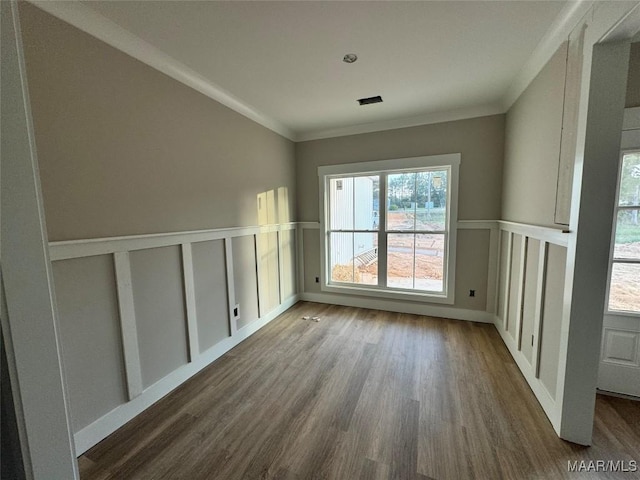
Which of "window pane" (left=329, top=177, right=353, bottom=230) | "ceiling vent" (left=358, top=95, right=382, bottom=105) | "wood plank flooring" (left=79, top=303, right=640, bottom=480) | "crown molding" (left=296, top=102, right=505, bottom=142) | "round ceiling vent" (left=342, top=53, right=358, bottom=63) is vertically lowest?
"wood plank flooring" (left=79, top=303, right=640, bottom=480)

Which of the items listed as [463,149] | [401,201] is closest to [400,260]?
[401,201]

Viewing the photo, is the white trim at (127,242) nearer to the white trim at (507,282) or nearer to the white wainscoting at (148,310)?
the white wainscoting at (148,310)

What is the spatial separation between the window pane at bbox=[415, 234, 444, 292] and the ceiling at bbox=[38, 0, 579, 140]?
1618 millimetres

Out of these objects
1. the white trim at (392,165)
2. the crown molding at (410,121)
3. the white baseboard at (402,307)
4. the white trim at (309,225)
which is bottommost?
the white baseboard at (402,307)

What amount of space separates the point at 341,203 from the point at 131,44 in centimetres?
274

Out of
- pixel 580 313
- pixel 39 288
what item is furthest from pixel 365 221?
pixel 39 288

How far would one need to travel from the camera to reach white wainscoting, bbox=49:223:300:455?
4.88ft

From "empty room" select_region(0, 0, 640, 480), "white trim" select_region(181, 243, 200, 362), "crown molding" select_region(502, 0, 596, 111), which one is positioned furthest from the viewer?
"white trim" select_region(181, 243, 200, 362)

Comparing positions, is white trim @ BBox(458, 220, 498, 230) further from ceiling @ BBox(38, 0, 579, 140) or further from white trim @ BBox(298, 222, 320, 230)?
white trim @ BBox(298, 222, 320, 230)

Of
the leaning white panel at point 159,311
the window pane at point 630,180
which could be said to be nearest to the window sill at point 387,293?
the window pane at point 630,180

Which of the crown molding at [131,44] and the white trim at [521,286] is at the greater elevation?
the crown molding at [131,44]

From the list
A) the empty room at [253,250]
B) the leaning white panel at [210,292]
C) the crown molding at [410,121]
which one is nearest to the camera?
the empty room at [253,250]

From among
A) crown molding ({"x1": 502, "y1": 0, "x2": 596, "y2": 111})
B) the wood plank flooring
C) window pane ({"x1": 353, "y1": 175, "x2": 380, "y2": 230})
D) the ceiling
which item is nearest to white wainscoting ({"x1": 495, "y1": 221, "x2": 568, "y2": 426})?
the wood plank flooring

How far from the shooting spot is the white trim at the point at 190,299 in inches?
84.2
